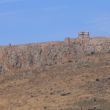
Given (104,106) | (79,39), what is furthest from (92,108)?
(79,39)

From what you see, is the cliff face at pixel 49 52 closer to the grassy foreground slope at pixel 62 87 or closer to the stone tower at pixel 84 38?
the stone tower at pixel 84 38

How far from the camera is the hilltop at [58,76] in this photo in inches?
1581

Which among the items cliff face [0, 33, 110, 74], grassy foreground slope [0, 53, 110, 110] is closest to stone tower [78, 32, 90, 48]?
cliff face [0, 33, 110, 74]

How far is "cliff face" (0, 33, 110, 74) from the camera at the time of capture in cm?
5506

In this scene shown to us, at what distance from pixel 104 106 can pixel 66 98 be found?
4194mm

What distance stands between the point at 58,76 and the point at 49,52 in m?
9.95

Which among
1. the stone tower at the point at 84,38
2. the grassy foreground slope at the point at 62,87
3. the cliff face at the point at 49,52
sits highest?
the stone tower at the point at 84,38

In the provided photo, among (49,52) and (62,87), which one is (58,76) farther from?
(49,52)

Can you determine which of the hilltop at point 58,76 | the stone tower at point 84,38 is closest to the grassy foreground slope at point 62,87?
the hilltop at point 58,76

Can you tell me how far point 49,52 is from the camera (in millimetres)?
56938

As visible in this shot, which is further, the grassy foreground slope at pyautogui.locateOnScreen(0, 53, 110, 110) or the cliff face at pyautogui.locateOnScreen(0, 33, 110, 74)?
the cliff face at pyautogui.locateOnScreen(0, 33, 110, 74)

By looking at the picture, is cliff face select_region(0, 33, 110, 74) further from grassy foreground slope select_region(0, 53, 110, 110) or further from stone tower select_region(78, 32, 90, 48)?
grassy foreground slope select_region(0, 53, 110, 110)

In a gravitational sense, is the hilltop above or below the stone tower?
below

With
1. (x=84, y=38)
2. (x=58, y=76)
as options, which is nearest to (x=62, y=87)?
(x=58, y=76)
